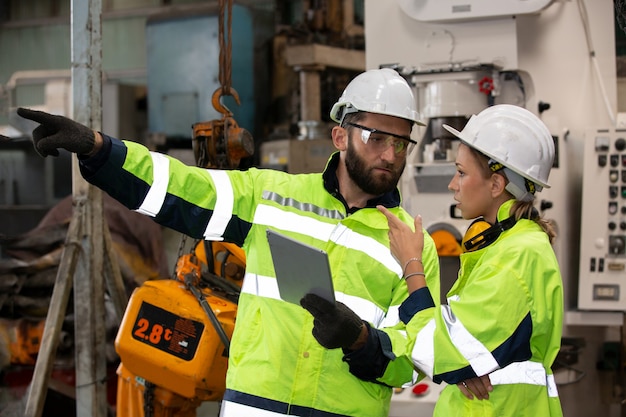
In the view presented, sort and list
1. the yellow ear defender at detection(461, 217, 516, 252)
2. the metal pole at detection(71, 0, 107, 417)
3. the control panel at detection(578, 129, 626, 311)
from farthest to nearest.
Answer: the control panel at detection(578, 129, 626, 311)
the metal pole at detection(71, 0, 107, 417)
the yellow ear defender at detection(461, 217, 516, 252)

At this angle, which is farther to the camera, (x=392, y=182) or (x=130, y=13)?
(x=130, y=13)

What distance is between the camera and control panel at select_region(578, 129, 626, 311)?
14.5ft

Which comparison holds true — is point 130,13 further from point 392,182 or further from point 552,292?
point 552,292

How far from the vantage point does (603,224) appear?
4461 millimetres

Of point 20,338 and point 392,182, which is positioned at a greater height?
point 392,182

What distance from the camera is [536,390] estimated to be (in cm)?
203

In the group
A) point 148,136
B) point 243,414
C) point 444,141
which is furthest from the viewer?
point 148,136

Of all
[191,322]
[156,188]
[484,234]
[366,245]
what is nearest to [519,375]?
[484,234]

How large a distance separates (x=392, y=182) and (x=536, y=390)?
761 mm

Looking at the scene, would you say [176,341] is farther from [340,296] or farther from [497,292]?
[497,292]

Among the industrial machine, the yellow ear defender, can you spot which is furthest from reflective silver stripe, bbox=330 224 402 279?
the industrial machine

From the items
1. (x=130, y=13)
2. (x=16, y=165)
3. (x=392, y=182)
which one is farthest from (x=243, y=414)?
(x=130, y=13)

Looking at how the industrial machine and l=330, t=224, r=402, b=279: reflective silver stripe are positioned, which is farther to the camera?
the industrial machine

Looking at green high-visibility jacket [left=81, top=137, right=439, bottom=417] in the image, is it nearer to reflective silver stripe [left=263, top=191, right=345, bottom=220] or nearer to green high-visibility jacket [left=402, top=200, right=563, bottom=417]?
reflective silver stripe [left=263, top=191, right=345, bottom=220]
